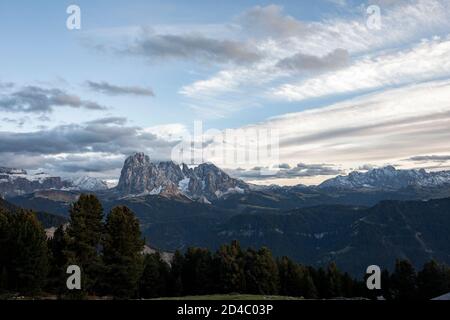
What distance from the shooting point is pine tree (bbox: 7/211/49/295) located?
74.3 metres

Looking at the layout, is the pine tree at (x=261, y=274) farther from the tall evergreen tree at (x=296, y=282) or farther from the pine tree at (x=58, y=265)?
the pine tree at (x=58, y=265)

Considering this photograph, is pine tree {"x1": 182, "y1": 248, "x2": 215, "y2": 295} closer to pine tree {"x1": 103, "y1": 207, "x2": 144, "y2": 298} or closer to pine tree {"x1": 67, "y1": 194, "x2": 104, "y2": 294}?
pine tree {"x1": 103, "y1": 207, "x2": 144, "y2": 298}

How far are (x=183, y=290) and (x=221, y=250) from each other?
1519cm

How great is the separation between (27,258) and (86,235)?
34.2ft

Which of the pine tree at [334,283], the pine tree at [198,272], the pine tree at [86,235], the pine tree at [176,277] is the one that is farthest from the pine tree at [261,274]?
the pine tree at [86,235]

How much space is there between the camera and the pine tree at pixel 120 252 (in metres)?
78.6

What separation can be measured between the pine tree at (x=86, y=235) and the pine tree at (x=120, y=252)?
178 cm

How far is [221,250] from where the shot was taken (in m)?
115

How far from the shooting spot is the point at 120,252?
7944cm

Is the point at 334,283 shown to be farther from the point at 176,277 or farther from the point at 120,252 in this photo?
the point at 120,252

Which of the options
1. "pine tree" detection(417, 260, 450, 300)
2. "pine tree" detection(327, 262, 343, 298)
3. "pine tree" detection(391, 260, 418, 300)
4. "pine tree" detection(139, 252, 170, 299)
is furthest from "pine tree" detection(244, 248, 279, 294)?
"pine tree" detection(417, 260, 450, 300)

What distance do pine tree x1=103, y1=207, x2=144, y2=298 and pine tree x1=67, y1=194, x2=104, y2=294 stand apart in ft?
5.83

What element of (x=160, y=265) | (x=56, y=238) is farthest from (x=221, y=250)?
(x=56, y=238)

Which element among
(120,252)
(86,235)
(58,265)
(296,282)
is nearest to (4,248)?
(58,265)
